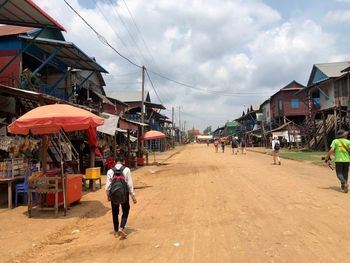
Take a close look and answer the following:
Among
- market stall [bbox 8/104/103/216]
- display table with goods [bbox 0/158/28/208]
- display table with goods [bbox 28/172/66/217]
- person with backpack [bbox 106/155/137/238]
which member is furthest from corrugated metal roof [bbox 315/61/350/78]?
person with backpack [bbox 106/155/137/238]

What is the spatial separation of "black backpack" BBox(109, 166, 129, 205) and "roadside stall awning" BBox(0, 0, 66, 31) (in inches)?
336

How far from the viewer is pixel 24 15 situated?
47.7ft

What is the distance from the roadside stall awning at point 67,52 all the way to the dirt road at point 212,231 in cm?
1002

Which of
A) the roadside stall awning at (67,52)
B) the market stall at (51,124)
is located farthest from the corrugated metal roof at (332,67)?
the market stall at (51,124)

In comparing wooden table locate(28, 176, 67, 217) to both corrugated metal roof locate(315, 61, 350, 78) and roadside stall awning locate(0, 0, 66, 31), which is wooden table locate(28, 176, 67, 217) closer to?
roadside stall awning locate(0, 0, 66, 31)

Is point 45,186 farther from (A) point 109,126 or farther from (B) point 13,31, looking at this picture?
(B) point 13,31

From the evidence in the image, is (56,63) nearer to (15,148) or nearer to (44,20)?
(44,20)

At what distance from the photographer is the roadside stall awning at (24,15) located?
44.1 ft

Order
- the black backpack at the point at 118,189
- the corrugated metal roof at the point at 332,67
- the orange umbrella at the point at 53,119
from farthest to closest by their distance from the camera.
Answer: the corrugated metal roof at the point at 332,67
the orange umbrella at the point at 53,119
the black backpack at the point at 118,189

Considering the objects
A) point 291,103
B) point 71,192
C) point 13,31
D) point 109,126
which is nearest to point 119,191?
point 71,192

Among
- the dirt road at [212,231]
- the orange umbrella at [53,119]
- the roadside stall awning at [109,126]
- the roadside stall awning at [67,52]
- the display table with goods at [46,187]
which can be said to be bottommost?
the dirt road at [212,231]

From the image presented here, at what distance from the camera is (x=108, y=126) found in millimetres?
20016

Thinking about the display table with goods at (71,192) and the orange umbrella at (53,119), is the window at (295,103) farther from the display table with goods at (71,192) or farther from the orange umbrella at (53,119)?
the orange umbrella at (53,119)

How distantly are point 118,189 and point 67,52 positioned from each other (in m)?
15.4
